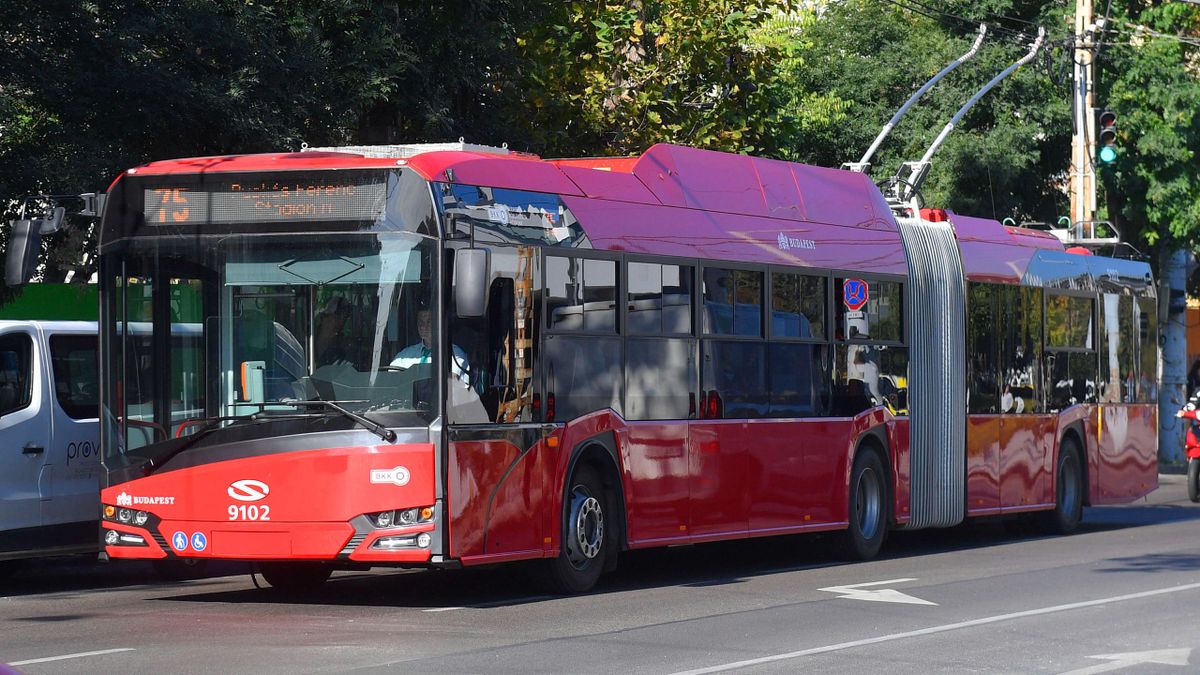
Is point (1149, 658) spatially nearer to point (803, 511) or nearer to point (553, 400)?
point (553, 400)

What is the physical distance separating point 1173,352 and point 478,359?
94.3 ft

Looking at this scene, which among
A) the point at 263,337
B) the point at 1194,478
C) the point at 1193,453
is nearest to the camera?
the point at 263,337

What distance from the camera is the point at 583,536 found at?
13.3 meters

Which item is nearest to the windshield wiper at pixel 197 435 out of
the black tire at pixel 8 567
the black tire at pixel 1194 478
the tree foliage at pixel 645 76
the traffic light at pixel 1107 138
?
the black tire at pixel 8 567

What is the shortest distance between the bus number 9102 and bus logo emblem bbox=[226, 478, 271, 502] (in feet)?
0.15

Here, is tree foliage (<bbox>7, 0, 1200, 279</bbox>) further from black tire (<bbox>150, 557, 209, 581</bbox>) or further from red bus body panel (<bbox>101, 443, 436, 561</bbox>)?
red bus body panel (<bbox>101, 443, 436, 561</bbox>)

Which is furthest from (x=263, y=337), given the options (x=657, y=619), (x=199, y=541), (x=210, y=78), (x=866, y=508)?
(x=866, y=508)

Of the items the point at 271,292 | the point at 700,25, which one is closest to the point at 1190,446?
the point at 700,25

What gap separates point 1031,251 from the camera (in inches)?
822

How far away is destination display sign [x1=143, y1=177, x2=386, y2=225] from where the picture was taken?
1207cm

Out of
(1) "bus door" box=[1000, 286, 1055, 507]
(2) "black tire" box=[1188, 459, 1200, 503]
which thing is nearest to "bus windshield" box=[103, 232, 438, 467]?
(1) "bus door" box=[1000, 286, 1055, 507]

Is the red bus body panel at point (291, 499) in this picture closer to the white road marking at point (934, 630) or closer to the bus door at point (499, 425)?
the bus door at point (499, 425)

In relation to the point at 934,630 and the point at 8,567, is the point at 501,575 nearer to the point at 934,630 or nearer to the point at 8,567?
the point at 8,567

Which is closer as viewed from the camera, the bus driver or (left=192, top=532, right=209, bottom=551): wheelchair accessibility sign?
the bus driver
